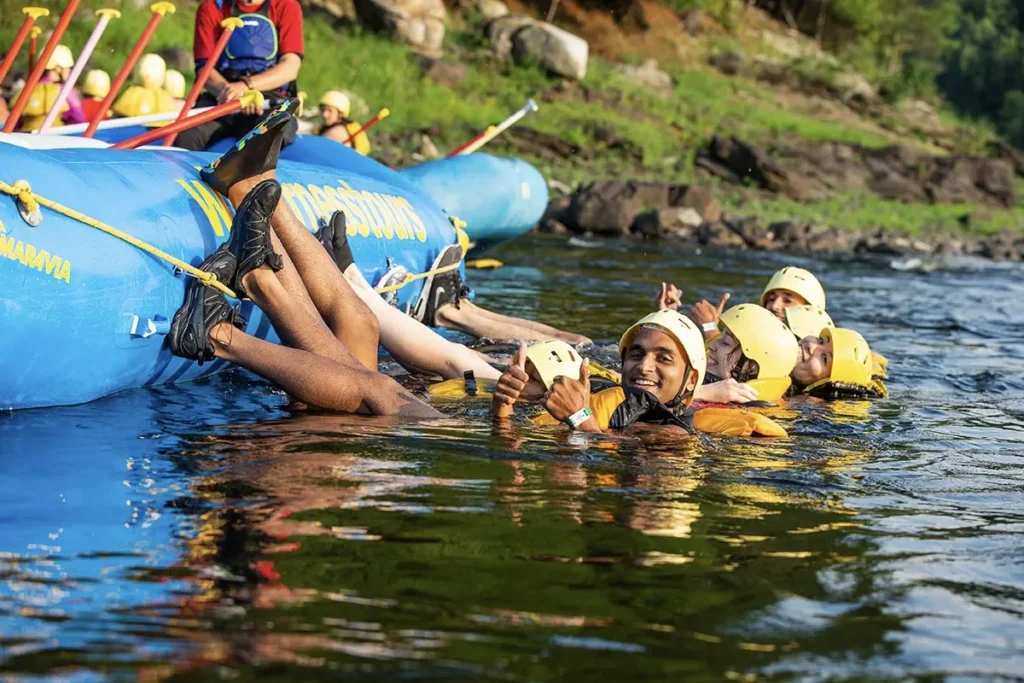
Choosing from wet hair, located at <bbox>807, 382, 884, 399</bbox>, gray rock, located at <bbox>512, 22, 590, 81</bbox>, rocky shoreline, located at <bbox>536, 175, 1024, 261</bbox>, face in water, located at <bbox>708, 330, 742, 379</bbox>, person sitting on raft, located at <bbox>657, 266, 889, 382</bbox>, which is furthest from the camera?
gray rock, located at <bbox>512, 22, 590, 81</bbox>

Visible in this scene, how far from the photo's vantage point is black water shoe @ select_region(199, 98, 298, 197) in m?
6.23

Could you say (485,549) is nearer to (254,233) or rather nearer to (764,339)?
(254,233)

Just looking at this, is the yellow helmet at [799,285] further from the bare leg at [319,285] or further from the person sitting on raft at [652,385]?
the bare leg at [319,285]

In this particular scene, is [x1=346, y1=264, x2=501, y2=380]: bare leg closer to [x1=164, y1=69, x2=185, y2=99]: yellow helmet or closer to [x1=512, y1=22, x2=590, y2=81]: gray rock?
[x1=164, y1=69, x2=185, y2=99]: yellow helmet

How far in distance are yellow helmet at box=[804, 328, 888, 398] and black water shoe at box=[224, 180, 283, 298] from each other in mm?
3612

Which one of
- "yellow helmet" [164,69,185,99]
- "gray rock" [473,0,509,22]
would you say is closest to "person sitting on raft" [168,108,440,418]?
"yellow helmet" [164,69,185,99]

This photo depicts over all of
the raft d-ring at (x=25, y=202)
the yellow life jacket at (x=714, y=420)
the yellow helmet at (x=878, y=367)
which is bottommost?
the yellow life jacket at (x=714, y=420)

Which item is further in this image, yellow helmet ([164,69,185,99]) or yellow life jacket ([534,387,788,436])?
yellow helmet ([164,69,185,99])

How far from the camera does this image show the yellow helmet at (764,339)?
26.1ft

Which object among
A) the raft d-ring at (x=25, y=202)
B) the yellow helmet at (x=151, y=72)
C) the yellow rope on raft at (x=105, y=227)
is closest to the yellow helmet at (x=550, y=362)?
the yellow rope on raft at (x=105, y=227)

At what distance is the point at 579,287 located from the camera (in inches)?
555

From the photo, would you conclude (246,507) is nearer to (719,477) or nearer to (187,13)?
(719,477)

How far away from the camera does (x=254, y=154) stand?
21.3 ft

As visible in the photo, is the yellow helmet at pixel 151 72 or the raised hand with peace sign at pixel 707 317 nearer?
the raised hand with peace sign at pixel 707 317
